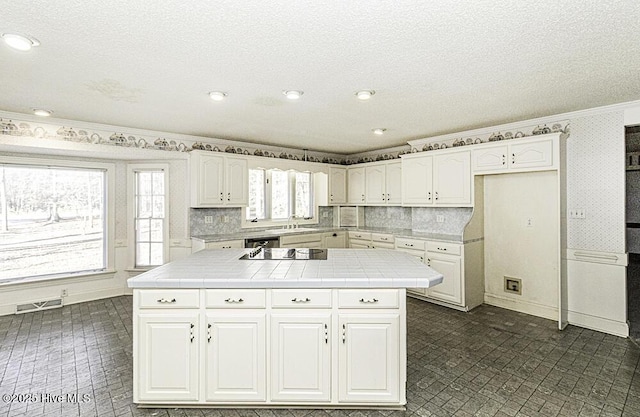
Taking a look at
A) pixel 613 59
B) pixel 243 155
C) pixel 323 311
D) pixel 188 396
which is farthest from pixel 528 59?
pixel 243 155

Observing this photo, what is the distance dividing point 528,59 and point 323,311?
2.24m

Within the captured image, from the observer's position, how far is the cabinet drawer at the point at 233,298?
85.8 inches

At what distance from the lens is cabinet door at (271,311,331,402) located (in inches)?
86.2

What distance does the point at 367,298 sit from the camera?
2.18 metres

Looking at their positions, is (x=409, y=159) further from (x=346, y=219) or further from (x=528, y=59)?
(x=528, y=59)

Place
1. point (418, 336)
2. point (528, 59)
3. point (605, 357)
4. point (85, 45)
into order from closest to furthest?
point (85, 45) < point (528, 59) < point (605, 357) < point (418, 336)

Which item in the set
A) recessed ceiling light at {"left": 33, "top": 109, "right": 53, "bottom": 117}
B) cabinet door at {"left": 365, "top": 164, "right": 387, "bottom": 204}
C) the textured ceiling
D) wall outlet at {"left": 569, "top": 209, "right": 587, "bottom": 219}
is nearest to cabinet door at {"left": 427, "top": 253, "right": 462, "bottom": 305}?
wall outlet at {"left": 569, "top": 209, "right": 587, "bottom": 219}

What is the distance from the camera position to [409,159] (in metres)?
5.07

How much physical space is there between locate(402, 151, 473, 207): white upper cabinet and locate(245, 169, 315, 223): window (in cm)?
195

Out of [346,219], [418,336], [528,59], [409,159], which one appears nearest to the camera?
[528,59]

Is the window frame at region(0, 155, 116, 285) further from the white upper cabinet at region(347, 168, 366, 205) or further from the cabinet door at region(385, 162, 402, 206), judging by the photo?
the cabinet door at region(385, 162, 402, 206)

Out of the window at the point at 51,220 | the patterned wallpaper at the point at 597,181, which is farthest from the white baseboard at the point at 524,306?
the window at the point at 51,220

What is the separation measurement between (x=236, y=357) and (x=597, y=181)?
399 centimetres

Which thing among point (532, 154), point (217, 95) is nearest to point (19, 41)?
point (217, 95)
